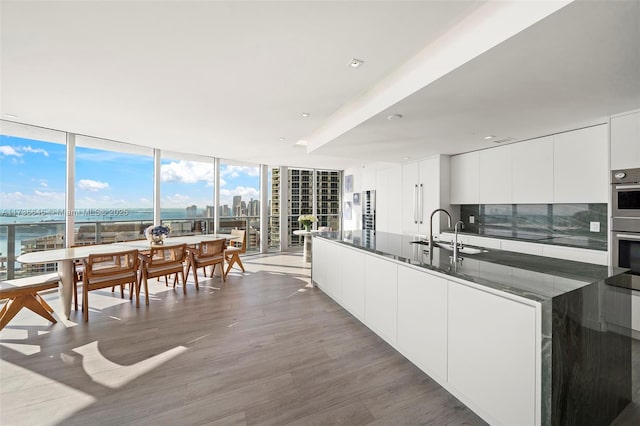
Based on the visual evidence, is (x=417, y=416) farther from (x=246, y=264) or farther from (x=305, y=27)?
(x=246, y=264)

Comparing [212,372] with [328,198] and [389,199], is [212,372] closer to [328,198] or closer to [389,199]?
[389,199]

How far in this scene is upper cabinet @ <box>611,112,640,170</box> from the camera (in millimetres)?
2627

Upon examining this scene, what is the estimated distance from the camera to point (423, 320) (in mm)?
1939

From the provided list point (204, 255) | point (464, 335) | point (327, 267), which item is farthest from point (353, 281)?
point (204, 255)

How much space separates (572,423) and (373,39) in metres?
2.53

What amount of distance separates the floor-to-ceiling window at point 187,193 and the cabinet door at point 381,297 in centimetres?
507

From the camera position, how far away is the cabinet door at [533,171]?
360 centimetres

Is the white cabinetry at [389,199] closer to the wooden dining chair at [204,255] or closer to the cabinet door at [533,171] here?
the cabinet door at [533,171]

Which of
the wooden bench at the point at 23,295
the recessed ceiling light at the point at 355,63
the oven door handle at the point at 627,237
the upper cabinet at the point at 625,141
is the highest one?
the recessed ceiling light at the point at 355,63

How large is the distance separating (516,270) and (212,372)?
2312 mm

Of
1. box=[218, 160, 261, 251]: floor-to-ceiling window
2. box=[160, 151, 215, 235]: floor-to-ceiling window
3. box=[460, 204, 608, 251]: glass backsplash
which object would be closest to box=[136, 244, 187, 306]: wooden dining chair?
box=[160, 151, 215, 235]: floor-to-ceiling window

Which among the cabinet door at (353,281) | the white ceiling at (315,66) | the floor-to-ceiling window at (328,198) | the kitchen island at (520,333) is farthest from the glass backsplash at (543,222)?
the floor-to-ceiling window at (328,198)

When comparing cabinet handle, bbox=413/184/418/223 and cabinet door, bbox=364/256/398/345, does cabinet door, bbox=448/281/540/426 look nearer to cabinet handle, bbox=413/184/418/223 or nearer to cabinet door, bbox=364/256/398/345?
cabinet door, bbox=364/256/398/345

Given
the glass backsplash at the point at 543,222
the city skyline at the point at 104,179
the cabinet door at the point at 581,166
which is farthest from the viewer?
the city skyline at the point at 104,179
